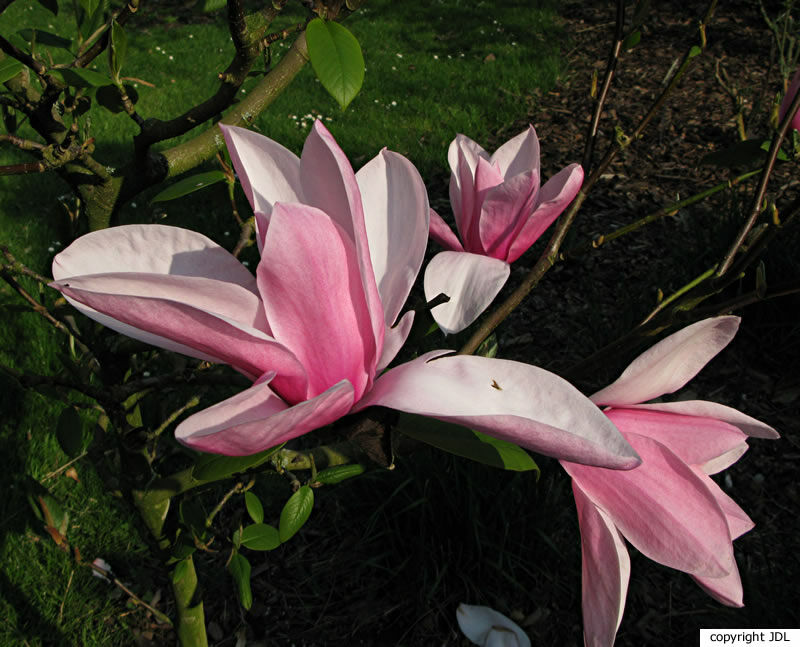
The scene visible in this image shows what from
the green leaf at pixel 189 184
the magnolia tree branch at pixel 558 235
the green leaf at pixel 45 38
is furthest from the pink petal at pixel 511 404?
the green leaf at pixel 45 38

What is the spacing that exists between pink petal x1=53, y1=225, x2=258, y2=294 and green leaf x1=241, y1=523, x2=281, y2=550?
1.82 ft

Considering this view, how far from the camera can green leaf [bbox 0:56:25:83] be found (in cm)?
69

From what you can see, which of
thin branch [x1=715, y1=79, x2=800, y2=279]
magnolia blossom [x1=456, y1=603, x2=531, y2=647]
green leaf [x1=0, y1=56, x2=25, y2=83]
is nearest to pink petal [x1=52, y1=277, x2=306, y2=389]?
green leaf [x1=0, y1=56, x2=25, y2=83]

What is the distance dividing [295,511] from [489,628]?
3.62ft

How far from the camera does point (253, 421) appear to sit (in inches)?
17.1

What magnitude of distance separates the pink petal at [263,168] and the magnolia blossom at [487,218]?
Result: 0.65 feet

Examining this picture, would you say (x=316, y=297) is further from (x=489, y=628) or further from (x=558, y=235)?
(x=489, y=628)

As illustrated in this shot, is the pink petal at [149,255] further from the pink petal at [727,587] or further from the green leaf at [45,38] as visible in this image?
the green leaf at [45,38]

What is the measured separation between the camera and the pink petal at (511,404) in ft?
1.45

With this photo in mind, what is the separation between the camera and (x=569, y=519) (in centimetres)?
219

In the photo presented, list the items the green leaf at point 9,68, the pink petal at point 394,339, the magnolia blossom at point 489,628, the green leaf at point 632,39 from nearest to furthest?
1. the pink petal at point 394,339
2. the green leaf at point 9,68
3. the green leaf at point 632,39
4. the magnolia blossom at point 489,628

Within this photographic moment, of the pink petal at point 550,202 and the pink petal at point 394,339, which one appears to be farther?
the pink petal at point 550,202

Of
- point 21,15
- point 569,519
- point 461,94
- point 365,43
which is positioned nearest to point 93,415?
point 569,519

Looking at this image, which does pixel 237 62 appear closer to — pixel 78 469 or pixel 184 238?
pixel 184 238
